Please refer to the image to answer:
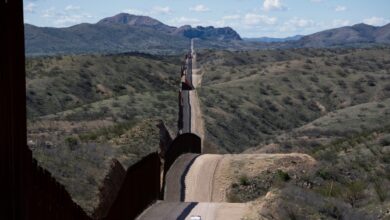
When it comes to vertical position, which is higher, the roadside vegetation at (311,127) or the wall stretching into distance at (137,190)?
the wall stretching into distance at (137,190)

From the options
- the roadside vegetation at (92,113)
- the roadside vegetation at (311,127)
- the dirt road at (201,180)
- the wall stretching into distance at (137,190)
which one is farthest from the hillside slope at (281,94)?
the wall stretching into distance at (137,190)

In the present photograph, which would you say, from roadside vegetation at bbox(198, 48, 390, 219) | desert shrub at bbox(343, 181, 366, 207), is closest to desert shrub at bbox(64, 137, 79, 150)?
roadside vegetation at bbox(198, 48, 390, 219)

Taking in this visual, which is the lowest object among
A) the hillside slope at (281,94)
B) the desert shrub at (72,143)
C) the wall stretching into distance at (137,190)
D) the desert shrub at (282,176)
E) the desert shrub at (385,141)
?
the hillside slope at (281,94)

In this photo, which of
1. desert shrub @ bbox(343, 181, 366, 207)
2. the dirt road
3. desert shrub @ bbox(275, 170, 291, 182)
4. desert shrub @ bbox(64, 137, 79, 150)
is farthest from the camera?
desert shrub @ bbox(64, 137, 79, 150)

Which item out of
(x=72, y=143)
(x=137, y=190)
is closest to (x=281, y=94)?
(x=72, y=143)

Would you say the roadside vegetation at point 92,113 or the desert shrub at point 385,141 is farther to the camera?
the desert shrub at point 385,141

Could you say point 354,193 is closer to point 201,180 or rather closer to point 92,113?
point 201,180

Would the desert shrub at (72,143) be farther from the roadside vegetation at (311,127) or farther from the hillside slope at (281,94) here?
the hillside slope at (281,94)

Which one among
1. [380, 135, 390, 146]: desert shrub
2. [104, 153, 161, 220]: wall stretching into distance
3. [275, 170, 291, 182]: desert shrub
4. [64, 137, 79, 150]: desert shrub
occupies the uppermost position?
[104, 153, 161, 220]: wall stretching into distance

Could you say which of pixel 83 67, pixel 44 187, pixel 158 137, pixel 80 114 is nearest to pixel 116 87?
pixel 83 67

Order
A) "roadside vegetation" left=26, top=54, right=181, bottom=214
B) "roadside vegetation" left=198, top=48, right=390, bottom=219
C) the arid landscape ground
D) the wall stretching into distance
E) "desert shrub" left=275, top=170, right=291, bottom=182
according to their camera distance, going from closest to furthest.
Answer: the wall stretching into distance, "roadside vegetation" left=198, top=48, right=390, bottom=219, the arid landscape ground, "roadside vegetation" left=26, top=54, right=181, bottom=214, "desert shrub" left=275, top=170, right=291, bottom=182

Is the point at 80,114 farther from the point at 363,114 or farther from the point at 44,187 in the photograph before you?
the point at 44,187

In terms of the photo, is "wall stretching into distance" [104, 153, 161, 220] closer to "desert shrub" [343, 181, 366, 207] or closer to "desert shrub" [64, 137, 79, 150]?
"desert shrub" [343, 181, 366, 207]

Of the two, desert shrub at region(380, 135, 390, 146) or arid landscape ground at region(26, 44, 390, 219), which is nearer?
arid landscape ground at region(26, 44, 390, 219)
